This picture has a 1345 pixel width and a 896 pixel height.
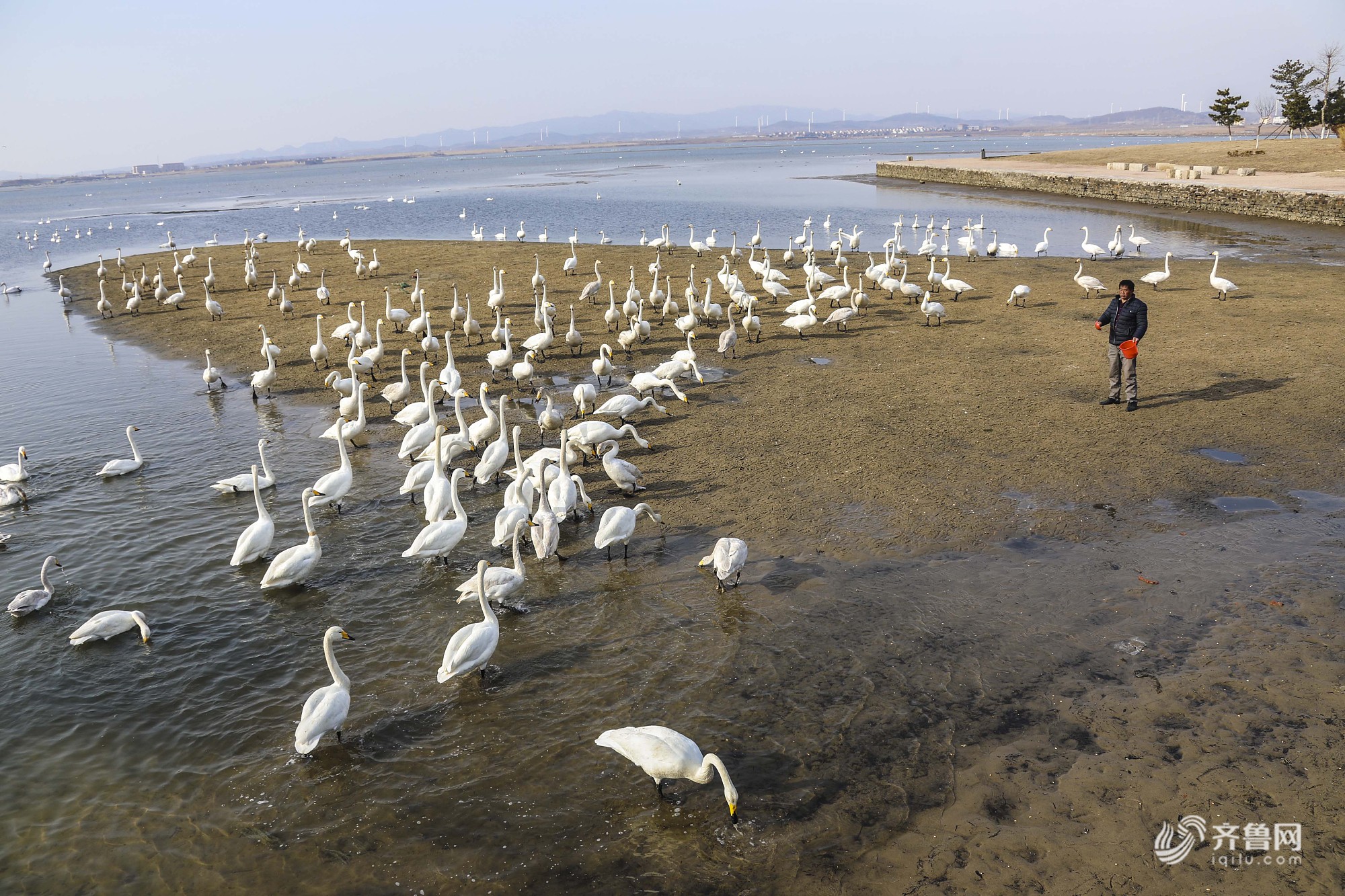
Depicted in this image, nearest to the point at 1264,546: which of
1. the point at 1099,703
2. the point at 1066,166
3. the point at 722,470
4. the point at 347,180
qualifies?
the point at 1099,703

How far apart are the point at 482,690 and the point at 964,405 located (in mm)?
10041

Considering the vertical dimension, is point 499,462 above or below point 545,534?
above

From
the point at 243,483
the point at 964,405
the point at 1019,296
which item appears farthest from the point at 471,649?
the point at 1019,296

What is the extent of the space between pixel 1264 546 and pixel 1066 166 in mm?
67985

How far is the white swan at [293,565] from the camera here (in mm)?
9352

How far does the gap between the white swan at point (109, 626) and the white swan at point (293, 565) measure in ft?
3.99

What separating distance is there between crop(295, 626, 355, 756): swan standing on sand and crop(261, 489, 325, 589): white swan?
8.18ft

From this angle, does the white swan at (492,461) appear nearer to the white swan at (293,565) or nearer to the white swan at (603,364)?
the white swan at (293,565)

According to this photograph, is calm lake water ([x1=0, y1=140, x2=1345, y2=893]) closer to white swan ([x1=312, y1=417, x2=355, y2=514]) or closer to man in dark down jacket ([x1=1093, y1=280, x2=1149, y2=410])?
white swan ([x1=312, y1=417, x2=355, y2=514])

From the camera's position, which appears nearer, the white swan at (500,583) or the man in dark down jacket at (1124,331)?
the white swan at (500,583)

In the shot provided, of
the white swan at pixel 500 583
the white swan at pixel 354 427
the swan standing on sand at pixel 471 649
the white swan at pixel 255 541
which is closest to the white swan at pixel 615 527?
the white swan at pixel 500 583

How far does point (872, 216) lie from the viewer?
49344mm

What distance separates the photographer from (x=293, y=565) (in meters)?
9.35

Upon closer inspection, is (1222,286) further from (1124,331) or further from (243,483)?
(243,483)
